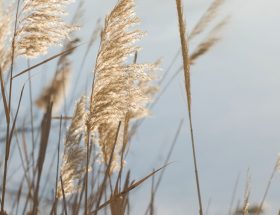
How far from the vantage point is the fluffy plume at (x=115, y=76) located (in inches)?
95.8

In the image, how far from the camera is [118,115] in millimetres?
2451

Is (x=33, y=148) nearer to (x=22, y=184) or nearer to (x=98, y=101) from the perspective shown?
(x=22, y=184)

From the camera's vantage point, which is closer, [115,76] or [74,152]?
[115,76]

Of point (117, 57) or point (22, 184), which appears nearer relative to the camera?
point (117, 57)

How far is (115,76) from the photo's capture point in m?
2.43

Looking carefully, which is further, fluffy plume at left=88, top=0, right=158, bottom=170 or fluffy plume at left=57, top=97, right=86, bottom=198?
fluffy plume at left=57, top=97, right=86, bottom=198

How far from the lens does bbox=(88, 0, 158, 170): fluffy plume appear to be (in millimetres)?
2434

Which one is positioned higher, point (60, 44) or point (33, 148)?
point (60, 44)

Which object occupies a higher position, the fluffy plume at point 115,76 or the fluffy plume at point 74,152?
the fluffy plume at point 115,76

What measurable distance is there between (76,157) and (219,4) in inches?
48.8

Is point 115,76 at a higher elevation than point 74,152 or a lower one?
higher

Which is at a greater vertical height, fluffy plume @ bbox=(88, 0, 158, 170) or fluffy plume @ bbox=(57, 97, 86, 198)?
fluffy plume @ bbox=(88, 0, 158, 170)

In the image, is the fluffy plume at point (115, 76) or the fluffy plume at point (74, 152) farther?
the fluffy plume at point (74, 152)

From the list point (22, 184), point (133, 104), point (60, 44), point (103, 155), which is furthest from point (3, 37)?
point (22, 184)
